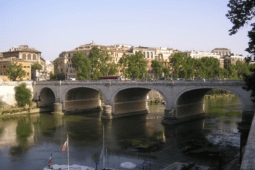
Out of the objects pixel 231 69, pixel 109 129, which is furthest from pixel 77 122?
pixel 231 69

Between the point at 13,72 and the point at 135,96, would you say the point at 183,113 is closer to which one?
the point at 135,96

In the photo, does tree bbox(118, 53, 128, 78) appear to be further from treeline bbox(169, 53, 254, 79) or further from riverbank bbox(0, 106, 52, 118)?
riverbank bbox(0, 106, 52, 118)

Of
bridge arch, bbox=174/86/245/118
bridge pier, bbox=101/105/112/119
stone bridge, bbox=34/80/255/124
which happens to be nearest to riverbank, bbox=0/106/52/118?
stone bridge, bbox=34/80/255/124

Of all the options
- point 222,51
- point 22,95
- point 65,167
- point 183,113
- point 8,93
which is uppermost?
point 222,51

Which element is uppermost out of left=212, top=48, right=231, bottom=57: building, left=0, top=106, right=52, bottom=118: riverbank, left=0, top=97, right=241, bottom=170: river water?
left=212, top=48, right=231, bottom=57: building

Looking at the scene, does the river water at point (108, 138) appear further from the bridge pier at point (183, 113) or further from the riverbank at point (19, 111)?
the riverbank at point (19, 111)

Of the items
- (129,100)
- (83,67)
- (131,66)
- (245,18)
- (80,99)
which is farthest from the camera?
(131,66)

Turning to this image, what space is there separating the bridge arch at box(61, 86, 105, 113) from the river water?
732cm

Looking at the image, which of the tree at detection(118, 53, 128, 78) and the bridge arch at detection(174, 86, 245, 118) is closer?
the bridge arch at detection(174, 86, 245, 118)

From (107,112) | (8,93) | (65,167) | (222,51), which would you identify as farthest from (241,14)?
(222,51)

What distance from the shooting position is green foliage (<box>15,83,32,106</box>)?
2361 inches

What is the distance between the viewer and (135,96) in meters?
54.4

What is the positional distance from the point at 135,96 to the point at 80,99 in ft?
45.9

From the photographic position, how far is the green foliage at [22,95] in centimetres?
5997
